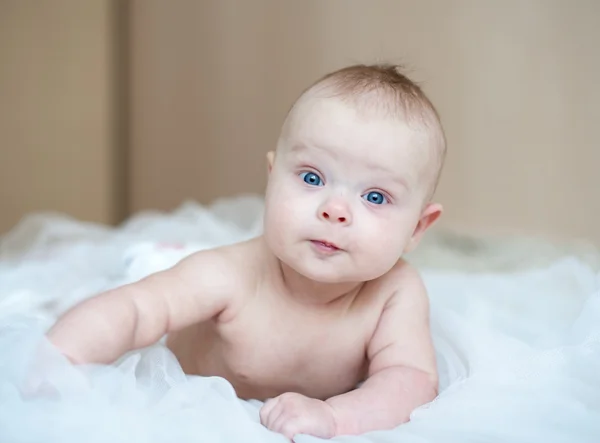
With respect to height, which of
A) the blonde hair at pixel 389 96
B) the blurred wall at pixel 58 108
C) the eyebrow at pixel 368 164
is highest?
the blonde hair at pixel 389 96

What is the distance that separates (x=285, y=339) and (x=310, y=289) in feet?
0.21

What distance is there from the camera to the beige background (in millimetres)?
1713

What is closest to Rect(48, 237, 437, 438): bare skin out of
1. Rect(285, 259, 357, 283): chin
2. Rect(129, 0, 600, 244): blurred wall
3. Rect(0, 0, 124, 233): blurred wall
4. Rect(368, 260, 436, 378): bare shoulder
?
Rect(368, 260, 436, 378): bare shoulder

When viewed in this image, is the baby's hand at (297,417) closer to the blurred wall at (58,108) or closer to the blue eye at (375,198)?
the blue eye at (375,198)

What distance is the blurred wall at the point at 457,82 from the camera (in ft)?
5.55

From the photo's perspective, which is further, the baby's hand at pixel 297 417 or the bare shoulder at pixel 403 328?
the bare shoulder at pixel 403 328

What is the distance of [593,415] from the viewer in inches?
26.9

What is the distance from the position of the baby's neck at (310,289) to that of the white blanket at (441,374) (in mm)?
159

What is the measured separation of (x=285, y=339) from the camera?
0.87m

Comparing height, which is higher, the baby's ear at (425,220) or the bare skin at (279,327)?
the baby's ear at (425,220)

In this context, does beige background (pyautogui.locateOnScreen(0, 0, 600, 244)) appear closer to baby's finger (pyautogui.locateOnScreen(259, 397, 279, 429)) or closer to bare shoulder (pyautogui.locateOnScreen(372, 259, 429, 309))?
bare shoulder (pyautogui.locateOnScreen(372, 259, 429, 309))

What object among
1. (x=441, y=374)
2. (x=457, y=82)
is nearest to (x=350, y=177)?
(x=441, y=374)

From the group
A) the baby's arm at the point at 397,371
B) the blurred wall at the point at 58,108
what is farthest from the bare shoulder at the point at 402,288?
the blurred wall at the point at 58,108

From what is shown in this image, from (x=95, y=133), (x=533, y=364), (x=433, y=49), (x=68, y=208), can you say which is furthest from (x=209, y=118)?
(x=533, y=364)
